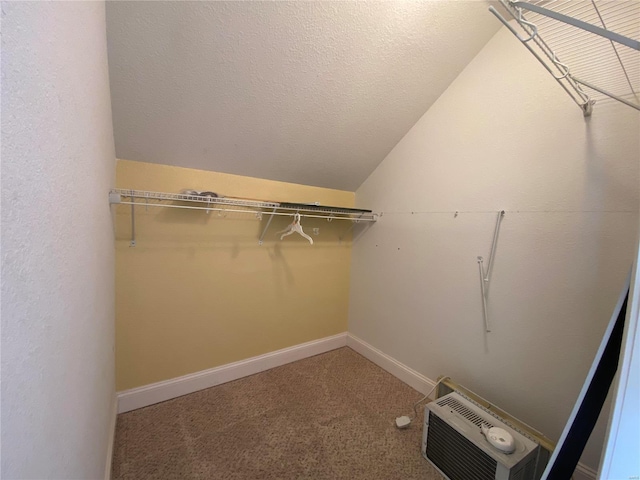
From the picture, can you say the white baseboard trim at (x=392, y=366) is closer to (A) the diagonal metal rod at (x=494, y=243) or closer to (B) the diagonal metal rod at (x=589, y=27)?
(A) the diagonal metal rod at (x=494, y=243)

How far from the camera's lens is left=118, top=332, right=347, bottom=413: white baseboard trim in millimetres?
1747

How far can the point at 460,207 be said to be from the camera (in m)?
1.80

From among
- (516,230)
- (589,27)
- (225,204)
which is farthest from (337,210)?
(589,27)

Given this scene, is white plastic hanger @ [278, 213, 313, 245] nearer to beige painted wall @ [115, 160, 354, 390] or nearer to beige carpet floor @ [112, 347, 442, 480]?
beige painted wall @ [115, 160, 354, 390]

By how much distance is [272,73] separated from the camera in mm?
1412

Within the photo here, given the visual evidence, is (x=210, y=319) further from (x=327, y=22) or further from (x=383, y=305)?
(x=327, y=22)

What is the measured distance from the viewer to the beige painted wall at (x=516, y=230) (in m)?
1.26

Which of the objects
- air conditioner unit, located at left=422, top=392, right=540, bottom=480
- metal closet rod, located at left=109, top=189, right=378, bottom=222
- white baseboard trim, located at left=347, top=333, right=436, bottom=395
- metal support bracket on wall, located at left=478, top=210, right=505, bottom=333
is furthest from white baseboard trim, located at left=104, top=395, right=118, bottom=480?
metal support bracket on wall, located at left=478, top=210, right=505, bottom=333

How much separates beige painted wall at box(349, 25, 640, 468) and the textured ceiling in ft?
1.17

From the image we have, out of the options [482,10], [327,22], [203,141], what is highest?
[482,10]

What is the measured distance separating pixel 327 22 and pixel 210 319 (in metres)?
2.06

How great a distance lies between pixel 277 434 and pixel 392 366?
1.13 m

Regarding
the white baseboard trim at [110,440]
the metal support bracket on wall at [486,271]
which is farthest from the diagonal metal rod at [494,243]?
the white baseboard trim at [110,440]

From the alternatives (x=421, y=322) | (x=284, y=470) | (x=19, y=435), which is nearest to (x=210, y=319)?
(x=284, y=470)
